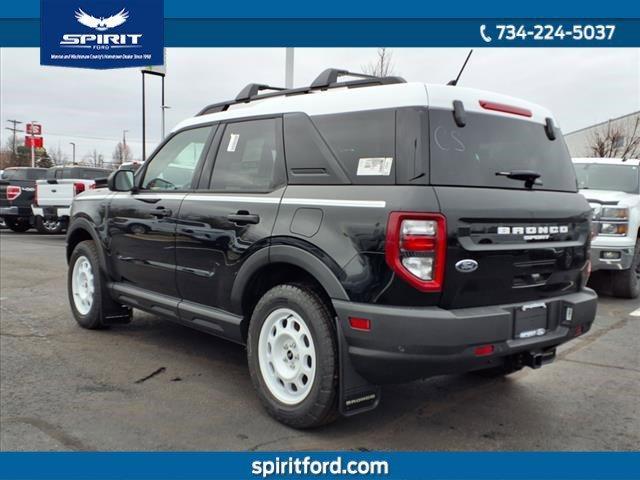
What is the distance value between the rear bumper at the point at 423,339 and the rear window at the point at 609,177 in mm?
5701

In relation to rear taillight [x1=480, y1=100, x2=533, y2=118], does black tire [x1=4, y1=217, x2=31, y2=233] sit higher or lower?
lower

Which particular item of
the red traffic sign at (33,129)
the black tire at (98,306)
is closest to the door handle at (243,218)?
the black tire at (98,306)

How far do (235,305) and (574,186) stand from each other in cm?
241

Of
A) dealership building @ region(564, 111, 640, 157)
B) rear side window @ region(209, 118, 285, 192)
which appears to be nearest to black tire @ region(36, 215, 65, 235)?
rear side window @ region(209, 118, 285, 192)

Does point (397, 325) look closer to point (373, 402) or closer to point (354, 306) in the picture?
point (354, 306)

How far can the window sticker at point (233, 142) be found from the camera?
154 inches

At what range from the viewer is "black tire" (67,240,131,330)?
5.14 meters

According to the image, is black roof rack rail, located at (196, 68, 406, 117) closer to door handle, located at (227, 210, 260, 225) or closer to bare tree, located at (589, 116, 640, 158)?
door handle, located at (227, 210, 260, 225)

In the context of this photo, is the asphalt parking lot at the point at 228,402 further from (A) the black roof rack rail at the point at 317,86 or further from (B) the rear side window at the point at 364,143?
(A) the black roof rack rail at the point at 317,86

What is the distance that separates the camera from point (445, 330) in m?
2.72

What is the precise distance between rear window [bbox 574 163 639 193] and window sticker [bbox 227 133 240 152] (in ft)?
18.8

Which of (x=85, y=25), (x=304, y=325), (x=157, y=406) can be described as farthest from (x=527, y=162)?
(x=85, y=25)

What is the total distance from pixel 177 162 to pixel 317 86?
1.48m

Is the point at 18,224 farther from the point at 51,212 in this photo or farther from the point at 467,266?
the point at 467,266
